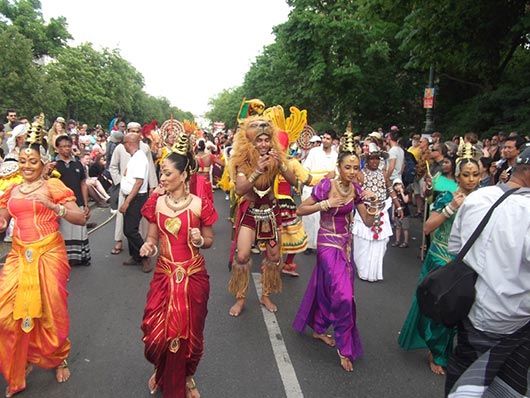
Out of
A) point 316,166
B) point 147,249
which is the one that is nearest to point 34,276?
point 147,249

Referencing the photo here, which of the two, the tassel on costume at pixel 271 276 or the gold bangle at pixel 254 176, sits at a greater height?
the gold bangle at pixel 254 176

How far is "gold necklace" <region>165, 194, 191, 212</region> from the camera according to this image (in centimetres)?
303

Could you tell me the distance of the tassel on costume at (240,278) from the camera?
4586mm

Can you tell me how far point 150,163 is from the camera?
6.50 metres

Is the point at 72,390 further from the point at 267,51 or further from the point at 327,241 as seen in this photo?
the point at 267,51

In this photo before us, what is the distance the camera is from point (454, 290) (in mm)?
2373

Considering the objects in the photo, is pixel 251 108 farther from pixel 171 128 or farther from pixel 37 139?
pixel 37 139

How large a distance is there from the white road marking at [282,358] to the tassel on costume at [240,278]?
38 centimetres

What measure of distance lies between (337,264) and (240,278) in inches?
50.4

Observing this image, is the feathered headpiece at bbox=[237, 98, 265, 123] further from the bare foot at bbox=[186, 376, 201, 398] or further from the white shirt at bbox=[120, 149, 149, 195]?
the bare foot at bbox=[186, 376, 201, 398]

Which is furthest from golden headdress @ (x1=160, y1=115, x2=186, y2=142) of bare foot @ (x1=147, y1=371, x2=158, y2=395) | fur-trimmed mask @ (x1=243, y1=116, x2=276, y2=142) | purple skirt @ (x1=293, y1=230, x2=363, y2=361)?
bare foot @ (x1=147, y1=371, x2=158, y2=395)

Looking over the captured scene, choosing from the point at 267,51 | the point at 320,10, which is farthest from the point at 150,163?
the point at 267,51

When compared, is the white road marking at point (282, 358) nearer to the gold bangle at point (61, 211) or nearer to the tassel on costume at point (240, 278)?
the tassel on costume at point (240, 278)

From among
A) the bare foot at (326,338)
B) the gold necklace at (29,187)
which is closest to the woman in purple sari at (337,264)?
the bare foot at (326,338)
